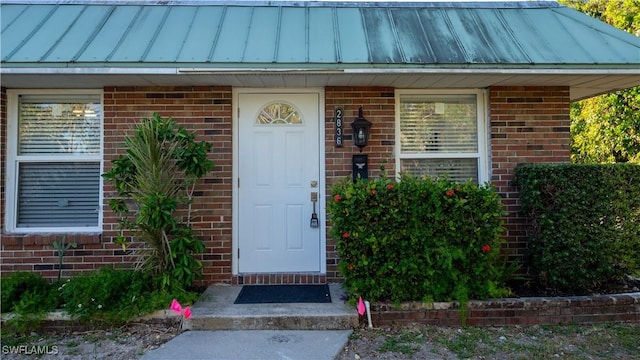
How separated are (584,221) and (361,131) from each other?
255 cm

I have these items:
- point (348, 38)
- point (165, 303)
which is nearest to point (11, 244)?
point (165, 303)

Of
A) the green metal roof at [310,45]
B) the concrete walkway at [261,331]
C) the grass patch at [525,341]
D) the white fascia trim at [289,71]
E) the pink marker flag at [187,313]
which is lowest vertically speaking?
the grass patch at [525,341]

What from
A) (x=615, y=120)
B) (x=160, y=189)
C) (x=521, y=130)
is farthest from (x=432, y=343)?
(x=615, y=120)

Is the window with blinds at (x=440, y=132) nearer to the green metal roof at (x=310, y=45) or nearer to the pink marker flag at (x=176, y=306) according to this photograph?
the green metal roof at (x=310, y=45)

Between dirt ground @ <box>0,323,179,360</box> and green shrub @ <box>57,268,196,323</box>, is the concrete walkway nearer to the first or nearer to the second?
dirt ground @ <box>0,323,179,360</box>

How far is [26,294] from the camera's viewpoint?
12.2 ft

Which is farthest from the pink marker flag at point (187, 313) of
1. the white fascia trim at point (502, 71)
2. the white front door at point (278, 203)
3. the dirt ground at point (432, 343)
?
the white fascia trim at point (502, 71)

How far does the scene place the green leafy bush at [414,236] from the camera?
367 cm

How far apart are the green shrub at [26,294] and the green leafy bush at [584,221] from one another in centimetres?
512

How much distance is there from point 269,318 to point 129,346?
1.26m

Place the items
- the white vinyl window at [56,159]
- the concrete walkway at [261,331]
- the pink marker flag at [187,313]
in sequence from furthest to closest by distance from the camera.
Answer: the white vinyl window at [56,159] → the pink marker flag at [187,313] → the concrete walkway at [261,331]

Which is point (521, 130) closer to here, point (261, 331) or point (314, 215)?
point (314, 215)

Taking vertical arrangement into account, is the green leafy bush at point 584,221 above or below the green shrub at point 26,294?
above

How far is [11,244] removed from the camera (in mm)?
4273
